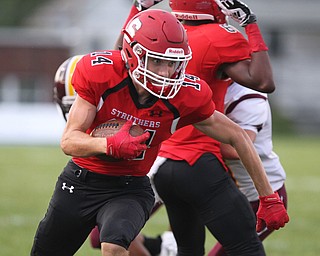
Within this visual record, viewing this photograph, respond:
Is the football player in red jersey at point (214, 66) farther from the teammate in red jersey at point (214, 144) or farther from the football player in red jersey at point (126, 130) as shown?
the football player in red jersey at point (126, 130)

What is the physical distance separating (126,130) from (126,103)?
0.27 meters

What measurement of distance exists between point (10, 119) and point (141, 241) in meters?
15.4

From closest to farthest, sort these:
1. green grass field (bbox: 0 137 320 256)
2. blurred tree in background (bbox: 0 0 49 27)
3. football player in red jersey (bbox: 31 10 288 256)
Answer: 1. football player in red jersey (bbox: 31 10 288 256)
2. green grass field (bbox: 0 137 320 256)
3. blurred tree in background (bbox: 0 0 49 27)

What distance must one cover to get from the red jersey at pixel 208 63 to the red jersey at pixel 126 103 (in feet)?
1.14

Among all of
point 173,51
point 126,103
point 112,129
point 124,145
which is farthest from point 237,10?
point 124,145

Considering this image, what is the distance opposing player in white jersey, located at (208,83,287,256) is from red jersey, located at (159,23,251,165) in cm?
22

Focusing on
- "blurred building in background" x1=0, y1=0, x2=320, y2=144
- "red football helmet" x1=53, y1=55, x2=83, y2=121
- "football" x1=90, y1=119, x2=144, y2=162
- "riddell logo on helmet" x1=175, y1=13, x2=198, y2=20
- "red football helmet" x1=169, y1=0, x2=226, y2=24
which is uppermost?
"red football helmet" x1=169, y1=0, x2=226, y2=24

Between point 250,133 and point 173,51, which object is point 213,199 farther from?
point 173,51

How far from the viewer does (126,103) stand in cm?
439

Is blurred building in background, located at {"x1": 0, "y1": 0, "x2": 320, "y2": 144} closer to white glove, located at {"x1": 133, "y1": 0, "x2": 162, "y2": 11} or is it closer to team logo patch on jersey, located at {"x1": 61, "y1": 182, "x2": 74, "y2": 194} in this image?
white glove, located at {"x1": 133, "y1": 0, "x2": 162, "y2": 11}

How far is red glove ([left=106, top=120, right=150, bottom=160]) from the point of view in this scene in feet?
13.3

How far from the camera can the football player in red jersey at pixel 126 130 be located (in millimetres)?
4230

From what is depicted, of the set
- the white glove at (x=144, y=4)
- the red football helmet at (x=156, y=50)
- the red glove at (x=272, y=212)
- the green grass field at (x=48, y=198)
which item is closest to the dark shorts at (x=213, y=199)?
the red glove at (x=272, y=212)

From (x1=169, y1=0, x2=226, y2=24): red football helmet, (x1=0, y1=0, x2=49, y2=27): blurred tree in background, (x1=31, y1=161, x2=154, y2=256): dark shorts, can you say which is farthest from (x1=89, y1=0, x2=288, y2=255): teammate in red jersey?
(x1=0, y1=0, x2=49, y2=27): blurred tree in background
